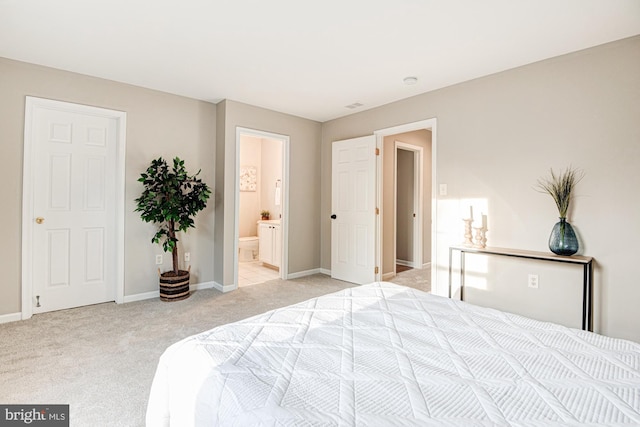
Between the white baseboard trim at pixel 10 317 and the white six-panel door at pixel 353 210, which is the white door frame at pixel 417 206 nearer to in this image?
the white six-panel door at pixel 353 210

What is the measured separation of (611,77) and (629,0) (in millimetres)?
703

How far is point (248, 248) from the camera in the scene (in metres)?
5.93

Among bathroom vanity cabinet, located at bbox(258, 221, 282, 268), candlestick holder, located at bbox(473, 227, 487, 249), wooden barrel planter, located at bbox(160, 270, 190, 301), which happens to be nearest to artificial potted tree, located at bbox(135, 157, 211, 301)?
wooden barrel planter, located at bbox(160, 270, 190, 301)

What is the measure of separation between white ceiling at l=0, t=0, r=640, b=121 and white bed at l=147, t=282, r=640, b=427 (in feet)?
6.64

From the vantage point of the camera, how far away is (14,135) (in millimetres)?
2986

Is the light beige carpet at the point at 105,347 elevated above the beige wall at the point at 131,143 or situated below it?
below

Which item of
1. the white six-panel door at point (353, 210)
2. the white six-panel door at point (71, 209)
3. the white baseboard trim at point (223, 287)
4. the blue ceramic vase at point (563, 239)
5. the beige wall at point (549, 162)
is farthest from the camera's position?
the white six-panel door at point (353, 210)

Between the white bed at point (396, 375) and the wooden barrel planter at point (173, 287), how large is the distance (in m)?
2.57

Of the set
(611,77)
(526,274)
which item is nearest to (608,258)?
(526,274)

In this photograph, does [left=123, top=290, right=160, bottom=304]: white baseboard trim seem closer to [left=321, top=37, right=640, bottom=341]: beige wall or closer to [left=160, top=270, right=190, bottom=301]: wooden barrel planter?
[left=160, top=270, right=190, bottom=301]: wooden barrel planter

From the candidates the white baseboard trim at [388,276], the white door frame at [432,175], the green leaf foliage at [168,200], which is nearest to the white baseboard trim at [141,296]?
the green leaf foliage at [168,200]

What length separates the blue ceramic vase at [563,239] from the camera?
8.64 ft

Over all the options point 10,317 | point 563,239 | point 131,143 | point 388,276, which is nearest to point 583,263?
point 563,239

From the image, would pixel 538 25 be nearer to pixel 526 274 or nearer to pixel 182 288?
pixel 526 274
